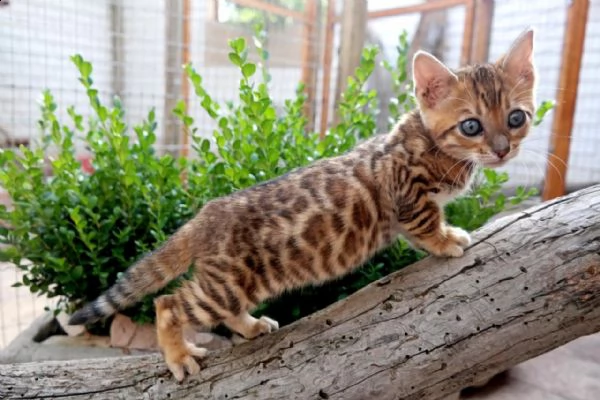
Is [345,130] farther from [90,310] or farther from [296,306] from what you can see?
[90,310]

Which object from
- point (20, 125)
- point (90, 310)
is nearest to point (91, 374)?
point (90, 310)

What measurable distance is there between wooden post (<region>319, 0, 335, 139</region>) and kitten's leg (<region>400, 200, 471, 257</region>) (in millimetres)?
2094

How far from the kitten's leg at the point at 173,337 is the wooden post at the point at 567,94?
230cm

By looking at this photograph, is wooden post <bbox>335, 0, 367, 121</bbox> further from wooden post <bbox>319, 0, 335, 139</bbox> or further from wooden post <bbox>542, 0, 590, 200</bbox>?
wooden post <bbox>542, 0, 590, 200</bbox>

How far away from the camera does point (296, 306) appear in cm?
206

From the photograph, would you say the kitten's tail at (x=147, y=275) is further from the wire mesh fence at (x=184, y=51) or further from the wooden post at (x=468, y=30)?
the wooden post at (x=468, y=30)

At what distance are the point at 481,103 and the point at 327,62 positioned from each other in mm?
2278

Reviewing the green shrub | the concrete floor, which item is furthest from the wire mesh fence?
the concrete floor

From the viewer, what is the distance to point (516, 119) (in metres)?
1.58

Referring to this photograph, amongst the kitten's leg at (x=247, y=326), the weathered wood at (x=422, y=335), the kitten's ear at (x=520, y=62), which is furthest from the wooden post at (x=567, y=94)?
the kitten's leg at (x=247, y=326)

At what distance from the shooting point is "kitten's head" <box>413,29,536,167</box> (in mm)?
1553

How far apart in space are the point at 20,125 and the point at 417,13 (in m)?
2.74

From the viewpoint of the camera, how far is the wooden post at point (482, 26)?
320 cm

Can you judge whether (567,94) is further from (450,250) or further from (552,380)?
(450,250)
